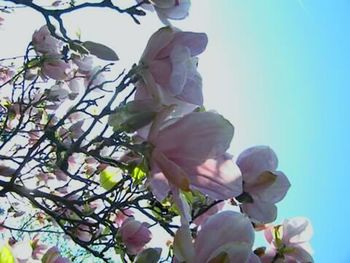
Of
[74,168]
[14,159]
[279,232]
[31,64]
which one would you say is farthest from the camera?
[74,168]

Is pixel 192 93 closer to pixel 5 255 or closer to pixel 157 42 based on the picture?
pixel 157 42

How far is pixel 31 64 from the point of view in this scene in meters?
0.91

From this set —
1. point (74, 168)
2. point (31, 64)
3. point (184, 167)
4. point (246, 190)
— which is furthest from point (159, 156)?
point (74, 168)

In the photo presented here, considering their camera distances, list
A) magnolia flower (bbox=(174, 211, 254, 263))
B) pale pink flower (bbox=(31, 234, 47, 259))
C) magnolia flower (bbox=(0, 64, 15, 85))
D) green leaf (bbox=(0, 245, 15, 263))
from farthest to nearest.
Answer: magnolia flower (bbox=(0, 64, 15, 85)) → pale pink flower (bbox=(31, 234, 47, 259)) → magnolia flower (bbox=(174, 211, 254, 263)) → green leaf (bbox=(0, 245, 15, 263))

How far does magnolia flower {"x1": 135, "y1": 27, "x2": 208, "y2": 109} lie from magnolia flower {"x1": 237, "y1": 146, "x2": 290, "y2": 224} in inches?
4.3

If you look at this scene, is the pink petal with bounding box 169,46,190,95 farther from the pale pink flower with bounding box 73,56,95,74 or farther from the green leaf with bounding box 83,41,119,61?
the pale pink flower with bounding box 73,56,95,74

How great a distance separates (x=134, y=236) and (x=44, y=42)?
38 centimetres

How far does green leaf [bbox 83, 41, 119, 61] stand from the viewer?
1.68 ft

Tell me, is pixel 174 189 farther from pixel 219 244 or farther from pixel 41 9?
pixel 41 9

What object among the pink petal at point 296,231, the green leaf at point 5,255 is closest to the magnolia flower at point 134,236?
the pink petal at point 296,231

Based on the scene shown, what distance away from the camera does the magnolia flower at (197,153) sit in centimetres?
38

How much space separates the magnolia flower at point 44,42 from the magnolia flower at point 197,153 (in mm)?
539

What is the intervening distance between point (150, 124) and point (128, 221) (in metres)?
0.32

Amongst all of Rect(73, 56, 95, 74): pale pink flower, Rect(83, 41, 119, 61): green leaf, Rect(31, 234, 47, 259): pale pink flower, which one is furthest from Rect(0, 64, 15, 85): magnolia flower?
Rect(83, 41, 119, 61): green leaf
